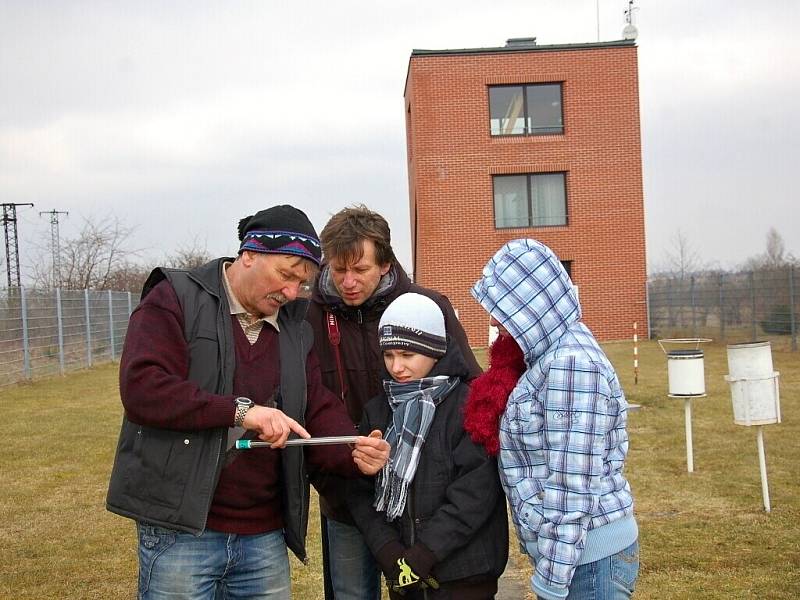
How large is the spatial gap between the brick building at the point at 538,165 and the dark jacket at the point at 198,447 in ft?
76.7

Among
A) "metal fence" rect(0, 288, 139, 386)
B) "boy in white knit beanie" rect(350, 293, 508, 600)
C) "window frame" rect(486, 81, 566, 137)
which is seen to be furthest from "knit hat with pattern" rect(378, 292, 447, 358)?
"window frame" rect(486, 81, 566, 137)

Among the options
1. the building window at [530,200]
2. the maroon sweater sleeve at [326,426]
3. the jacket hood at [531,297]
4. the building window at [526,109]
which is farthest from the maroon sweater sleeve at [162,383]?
the building window at [526,109]

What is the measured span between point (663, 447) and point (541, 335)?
727cm

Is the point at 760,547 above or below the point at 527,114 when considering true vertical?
below

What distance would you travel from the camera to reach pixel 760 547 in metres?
5.88

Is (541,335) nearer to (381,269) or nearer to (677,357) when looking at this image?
(381,269)

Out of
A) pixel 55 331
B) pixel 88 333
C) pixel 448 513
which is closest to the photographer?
pixel 448 513

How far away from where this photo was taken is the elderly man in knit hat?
251cm

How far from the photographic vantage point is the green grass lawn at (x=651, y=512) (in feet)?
17.7

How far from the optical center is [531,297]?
2.66 metres

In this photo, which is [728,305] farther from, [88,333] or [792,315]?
[88,333]

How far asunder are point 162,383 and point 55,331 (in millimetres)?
19026

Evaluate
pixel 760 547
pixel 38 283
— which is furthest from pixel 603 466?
pixel 38 283

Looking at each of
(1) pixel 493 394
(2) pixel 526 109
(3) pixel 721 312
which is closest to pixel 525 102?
(2) pixel 526 109
